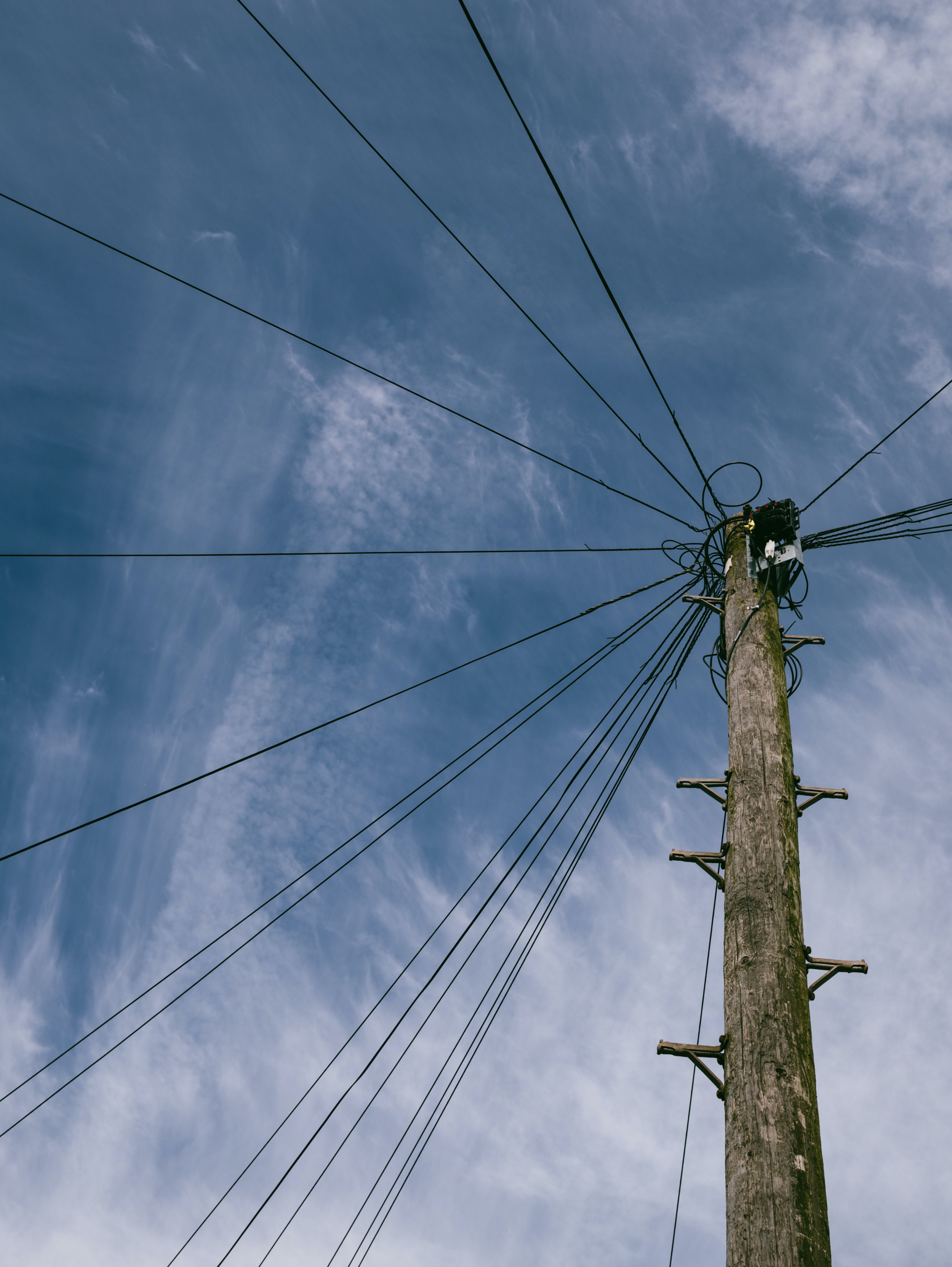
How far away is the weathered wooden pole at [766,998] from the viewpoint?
125 inches

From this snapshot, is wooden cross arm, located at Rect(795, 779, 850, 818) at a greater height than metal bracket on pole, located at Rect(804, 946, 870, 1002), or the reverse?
wooden cross arm, located at Rect(795, 779, 850, 818)

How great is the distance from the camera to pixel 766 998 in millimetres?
3711

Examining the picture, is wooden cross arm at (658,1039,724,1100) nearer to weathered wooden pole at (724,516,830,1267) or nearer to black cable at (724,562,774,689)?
weathered wooden pole at (724,516,830,1267)

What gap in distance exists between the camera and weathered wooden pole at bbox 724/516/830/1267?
10.4 feet

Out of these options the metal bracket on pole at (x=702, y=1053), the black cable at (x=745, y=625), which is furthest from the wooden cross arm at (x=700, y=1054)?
the black cable at (x=745, y=625)

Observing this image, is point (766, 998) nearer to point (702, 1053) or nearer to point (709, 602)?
point (702, 1053)

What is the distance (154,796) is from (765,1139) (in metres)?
4.05

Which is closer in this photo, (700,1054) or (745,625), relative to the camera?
(700,1054)

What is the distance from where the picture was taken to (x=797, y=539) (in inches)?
225

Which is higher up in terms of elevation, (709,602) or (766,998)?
(709,602)

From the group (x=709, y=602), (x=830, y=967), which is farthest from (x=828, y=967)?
(x=709, y=602)

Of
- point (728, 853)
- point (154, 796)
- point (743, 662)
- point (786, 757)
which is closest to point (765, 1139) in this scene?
point (728, 853)

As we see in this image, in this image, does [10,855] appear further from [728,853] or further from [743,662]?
[743,662]

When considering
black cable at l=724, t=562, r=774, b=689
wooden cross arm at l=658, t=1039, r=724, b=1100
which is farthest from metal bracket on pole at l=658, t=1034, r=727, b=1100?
black cable at l=724, t=562, r=774, b=689
